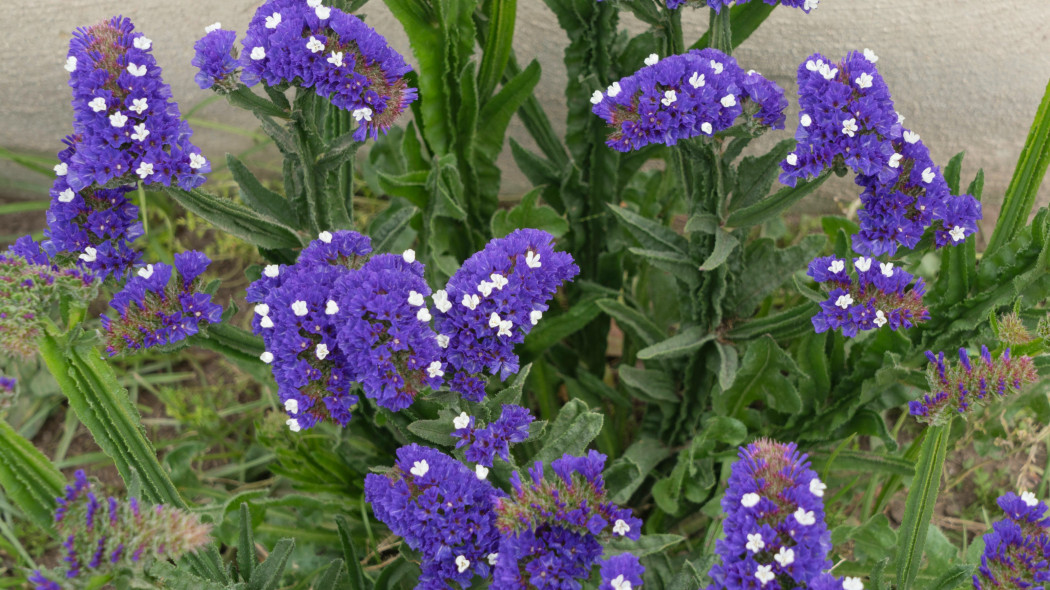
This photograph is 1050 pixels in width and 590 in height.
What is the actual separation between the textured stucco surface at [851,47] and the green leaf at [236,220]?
1220mm

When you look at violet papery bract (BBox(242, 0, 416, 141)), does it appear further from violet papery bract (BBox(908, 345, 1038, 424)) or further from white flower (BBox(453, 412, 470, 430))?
violet papery bract (BBox(908, 345, 1038, 424))

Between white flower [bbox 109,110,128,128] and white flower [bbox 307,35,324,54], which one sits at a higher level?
white flower [bbox 109,110,128,128]

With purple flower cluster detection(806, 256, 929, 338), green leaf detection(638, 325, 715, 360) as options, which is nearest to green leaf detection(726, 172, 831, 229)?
purple flower cluster detection(806, 256, 929, 338)

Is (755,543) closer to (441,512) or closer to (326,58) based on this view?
(441,512)

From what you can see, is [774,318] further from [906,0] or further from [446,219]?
[906,0]

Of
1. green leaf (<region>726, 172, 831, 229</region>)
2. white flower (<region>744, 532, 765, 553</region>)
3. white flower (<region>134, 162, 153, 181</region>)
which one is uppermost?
white flower (<region>134, 162, 153, 181</region>)

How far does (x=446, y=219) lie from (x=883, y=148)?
1300 millimetres

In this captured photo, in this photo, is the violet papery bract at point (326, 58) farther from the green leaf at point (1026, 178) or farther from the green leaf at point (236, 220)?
the green leaf at point (1026, 178)

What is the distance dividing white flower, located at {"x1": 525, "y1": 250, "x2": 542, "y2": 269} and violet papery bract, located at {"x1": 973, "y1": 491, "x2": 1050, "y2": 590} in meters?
0.97

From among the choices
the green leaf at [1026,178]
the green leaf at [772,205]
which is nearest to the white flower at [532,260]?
the green leaf at [772,205]

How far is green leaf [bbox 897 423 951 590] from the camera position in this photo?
162 centimetres

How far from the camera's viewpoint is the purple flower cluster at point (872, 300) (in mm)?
1776

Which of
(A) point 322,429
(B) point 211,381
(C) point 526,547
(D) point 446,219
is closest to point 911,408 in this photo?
(C) point 526,547

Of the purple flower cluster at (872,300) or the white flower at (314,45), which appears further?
the purple flower cluster at (872,300)
